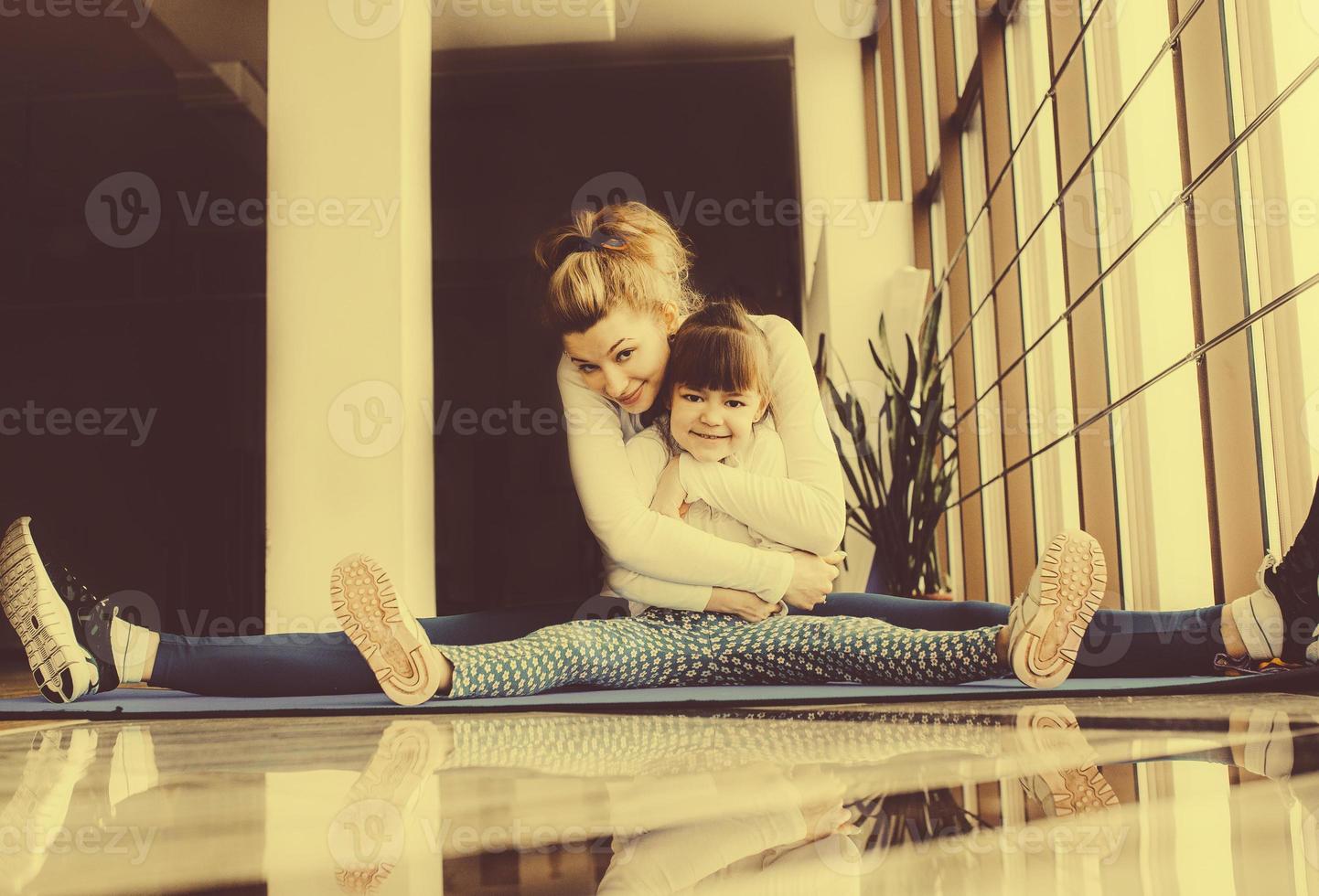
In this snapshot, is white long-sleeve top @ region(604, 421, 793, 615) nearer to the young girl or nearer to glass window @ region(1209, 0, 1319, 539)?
the young girl

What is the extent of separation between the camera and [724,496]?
65.8 inches

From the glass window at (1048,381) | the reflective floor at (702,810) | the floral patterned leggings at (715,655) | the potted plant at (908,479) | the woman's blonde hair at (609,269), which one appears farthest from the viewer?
the potted plant at (908,479)

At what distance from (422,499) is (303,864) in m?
2.77

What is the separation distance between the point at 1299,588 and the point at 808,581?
66cm

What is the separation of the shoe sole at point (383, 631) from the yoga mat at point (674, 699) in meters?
0.04

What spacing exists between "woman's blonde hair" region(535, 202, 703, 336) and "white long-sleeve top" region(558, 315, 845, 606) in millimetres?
109

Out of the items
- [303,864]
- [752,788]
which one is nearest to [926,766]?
[752,788]

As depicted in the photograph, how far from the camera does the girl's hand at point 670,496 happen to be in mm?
1684

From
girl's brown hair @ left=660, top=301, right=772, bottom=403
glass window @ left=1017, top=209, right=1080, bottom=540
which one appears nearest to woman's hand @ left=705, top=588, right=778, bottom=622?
girl's brown hair @ left=660, top=301, right=772, bottom=403

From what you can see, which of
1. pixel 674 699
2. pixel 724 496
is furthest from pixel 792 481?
pixel 674 699

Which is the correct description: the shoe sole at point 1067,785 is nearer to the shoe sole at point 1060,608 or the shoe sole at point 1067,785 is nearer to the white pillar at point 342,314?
the shoe sole at point 1060,608

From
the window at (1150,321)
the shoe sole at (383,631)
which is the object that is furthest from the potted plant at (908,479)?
the shoe sole at (383,631)

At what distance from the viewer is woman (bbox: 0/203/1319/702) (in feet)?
5.08

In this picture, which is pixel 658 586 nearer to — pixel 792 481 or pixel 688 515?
pixel 688 515
